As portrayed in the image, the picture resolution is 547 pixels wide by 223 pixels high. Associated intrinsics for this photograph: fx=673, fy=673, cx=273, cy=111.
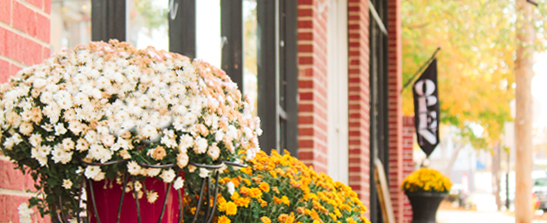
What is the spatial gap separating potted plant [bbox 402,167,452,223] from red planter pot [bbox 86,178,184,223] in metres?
8.57

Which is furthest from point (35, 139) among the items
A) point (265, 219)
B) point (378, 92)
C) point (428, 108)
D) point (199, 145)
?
point (428, 108)

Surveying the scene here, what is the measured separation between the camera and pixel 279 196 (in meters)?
2.26

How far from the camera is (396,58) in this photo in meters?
9.76

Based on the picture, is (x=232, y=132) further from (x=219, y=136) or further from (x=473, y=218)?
(x=473, y=218)

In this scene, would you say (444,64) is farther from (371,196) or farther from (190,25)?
(190,25)

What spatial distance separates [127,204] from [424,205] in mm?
8790

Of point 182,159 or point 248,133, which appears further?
point 248,133

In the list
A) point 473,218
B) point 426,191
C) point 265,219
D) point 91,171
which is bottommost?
point 473,218

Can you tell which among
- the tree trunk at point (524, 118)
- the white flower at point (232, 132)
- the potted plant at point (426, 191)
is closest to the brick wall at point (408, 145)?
the tree trunk at point (524, 118)

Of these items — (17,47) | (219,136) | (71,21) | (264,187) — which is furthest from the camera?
(71,21)

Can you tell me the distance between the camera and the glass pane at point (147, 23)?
9.65ft

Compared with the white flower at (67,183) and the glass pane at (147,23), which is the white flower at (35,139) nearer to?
the white flower at (67,183)

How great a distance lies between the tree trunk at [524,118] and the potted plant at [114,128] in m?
12.3

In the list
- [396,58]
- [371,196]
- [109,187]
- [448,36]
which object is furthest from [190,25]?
[448,36]
